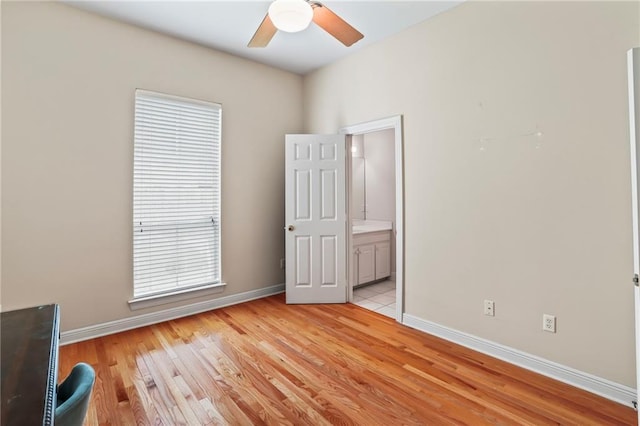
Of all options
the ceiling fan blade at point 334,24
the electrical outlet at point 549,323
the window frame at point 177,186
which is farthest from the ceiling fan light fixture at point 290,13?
the electrical outlet at point 549,323

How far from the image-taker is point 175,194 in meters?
3.31

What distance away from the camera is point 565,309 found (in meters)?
2.17

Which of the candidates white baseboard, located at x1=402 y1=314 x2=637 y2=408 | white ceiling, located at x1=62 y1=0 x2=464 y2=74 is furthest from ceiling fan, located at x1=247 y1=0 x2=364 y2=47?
white baseboard, located at x1=402 y1=314 x2=637 y2=408

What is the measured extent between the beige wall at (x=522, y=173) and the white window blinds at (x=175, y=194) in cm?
216

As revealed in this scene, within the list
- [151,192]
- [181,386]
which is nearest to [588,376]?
[181,386]

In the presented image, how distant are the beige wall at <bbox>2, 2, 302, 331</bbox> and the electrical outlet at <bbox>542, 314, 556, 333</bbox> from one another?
3.38 meters

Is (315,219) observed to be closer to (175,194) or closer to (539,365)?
(175,194)

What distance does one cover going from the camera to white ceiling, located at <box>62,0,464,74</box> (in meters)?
2.68

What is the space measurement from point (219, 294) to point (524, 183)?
3324 millimetres

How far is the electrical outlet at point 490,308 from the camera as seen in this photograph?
2.53m

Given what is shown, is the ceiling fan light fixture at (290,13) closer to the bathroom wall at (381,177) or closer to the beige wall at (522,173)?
the beige wall at (522,173)

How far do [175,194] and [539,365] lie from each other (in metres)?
3.66

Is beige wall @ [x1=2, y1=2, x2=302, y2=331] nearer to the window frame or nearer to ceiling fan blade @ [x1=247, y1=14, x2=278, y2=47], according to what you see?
the window frame

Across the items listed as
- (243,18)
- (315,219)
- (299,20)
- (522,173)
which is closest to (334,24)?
(299,20)
